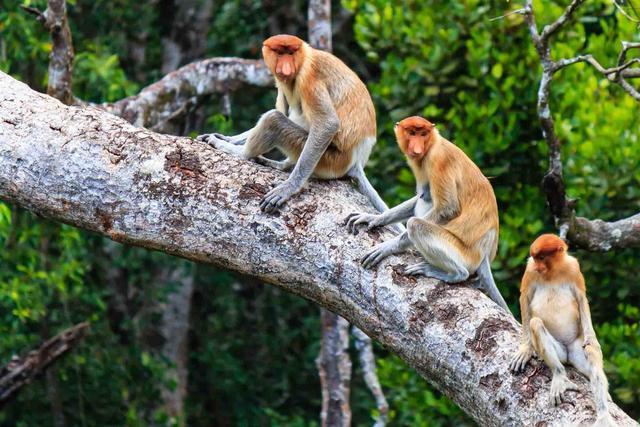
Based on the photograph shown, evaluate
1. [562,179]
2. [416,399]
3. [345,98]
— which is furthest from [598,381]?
[416,399]

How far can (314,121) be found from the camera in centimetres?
484

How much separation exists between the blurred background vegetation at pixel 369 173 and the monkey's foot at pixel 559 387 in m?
2.75

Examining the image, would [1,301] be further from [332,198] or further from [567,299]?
[567,299]

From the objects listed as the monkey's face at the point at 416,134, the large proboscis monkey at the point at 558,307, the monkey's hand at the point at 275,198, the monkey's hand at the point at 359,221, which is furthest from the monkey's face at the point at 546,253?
the monkey's hand at the point at 275,198

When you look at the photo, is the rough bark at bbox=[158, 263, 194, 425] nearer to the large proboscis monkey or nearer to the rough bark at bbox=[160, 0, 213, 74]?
the rough bark at bbox=[160, 0, 213, 74]

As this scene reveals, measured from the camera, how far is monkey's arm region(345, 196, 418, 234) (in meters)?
4.17

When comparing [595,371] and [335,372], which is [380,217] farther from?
[335,372]

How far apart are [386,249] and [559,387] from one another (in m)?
0.90

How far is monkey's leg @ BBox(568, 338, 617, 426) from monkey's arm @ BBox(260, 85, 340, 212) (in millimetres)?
1260

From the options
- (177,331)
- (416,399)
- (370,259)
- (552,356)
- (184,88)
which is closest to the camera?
(552,356)

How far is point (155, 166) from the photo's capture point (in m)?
4.23

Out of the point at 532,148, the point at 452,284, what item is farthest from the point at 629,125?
the point at 452,284

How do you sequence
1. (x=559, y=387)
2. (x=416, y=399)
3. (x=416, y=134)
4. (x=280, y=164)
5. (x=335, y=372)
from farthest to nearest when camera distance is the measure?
1. (x=416, y=399)
2. (x=335, y=372)
3. (x=280, y=164)
4. (x=416, y=134)
5. (x=559, y=387)

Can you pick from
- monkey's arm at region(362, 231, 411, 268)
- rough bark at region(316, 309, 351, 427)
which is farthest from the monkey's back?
rough bark at region(316, 309, 351, 427)
